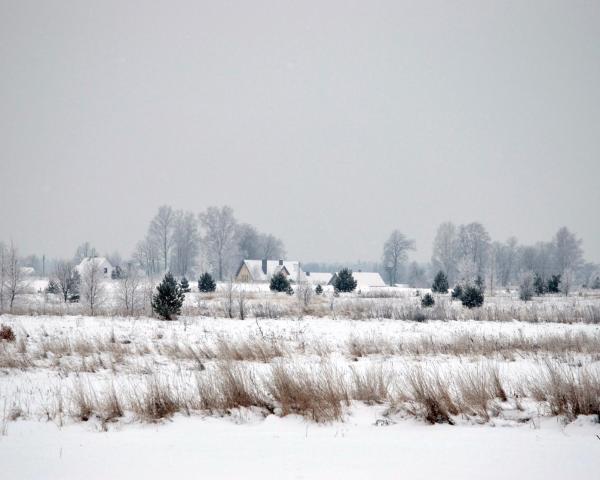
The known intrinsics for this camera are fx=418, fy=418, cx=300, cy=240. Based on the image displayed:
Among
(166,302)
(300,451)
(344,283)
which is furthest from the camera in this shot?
(344,283)

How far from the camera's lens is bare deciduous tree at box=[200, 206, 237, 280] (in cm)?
8031

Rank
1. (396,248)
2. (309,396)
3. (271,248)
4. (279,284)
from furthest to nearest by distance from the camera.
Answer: (271,248), (396,248), (279,284), (309,396)

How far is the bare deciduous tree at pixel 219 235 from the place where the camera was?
8031cm

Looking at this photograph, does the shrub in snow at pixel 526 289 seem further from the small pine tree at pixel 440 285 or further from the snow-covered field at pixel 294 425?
the snow-covered field at pixel 294 425

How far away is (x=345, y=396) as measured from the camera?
20.4ft

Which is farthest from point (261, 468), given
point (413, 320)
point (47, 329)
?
point (413, 320)

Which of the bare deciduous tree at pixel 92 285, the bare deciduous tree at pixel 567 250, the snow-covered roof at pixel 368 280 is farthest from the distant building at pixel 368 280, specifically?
the bare deciduous tree at pixel 92 285

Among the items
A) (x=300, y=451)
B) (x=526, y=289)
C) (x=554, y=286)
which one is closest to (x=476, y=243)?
(x=554, y=286)

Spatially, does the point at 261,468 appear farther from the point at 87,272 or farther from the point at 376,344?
the point at 87,272

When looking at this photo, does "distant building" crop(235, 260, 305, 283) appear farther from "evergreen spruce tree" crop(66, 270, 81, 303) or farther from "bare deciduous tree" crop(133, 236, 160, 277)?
"evergreen spruce tree" crop(66, 270, 81, 303)

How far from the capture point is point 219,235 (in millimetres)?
80625

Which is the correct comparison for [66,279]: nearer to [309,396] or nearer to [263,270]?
[309,396]

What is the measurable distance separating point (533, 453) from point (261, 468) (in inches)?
114

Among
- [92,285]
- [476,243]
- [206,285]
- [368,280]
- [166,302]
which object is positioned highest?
[476,243]
